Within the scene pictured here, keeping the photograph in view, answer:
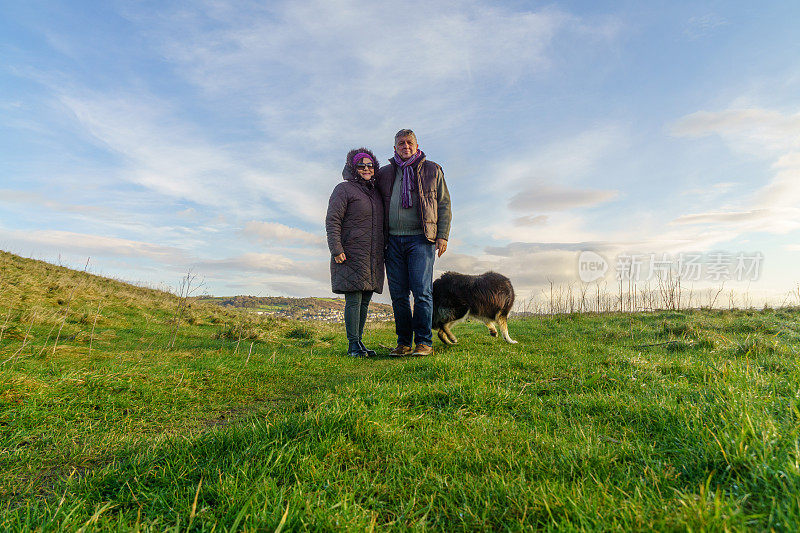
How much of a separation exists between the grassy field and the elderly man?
193cm

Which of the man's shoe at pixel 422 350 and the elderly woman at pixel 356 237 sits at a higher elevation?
the elderly woman at pixel 356 237

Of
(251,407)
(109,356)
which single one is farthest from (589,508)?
(109,356)

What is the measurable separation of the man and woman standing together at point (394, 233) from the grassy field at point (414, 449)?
202cm

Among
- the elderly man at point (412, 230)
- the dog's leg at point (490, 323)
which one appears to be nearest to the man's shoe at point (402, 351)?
the elderly man at point (412, 230)

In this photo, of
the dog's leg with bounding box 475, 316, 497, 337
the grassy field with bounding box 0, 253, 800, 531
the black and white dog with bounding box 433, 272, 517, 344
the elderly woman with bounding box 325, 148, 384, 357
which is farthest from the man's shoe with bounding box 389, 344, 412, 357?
the grassy field with bounding box 0, 253, 800, 531

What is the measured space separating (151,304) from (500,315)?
11624mm

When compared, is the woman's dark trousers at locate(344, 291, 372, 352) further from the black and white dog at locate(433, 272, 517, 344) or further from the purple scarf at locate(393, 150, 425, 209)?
the purple scarf at locate(393, 150, 425, 209)

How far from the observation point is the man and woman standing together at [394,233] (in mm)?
6285

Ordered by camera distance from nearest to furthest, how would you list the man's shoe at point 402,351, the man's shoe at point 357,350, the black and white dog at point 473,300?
1. the man's shoe at point 402,351
2. the man's shoe at point 357,350
3. the black and white dog at point 473,300

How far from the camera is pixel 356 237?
6414 mm

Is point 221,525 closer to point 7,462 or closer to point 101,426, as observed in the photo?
point 7,462

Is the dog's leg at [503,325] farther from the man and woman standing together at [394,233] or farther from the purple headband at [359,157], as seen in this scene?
the purple headband at [359,157]

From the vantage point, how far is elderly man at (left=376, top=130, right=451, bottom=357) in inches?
247

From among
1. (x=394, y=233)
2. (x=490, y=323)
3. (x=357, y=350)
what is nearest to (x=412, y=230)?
(x=394, y=233)
